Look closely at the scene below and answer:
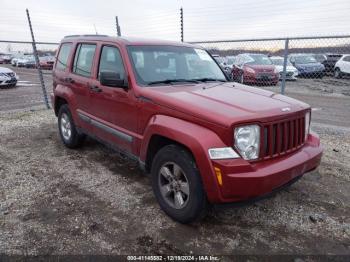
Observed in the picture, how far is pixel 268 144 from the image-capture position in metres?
3.14

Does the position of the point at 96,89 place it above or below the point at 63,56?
below

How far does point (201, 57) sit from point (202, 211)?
95.3 inches

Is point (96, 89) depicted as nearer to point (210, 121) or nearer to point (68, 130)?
point (68, 130)

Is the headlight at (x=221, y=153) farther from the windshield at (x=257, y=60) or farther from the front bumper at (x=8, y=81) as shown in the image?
the front bumper at (x=8, y=81)

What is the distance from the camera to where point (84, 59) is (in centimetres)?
518

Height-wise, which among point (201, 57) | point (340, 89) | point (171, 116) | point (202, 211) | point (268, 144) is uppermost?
point (201, 57)

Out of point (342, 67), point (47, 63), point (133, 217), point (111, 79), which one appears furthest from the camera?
point (47, 63)

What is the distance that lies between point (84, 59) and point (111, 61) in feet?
3.03

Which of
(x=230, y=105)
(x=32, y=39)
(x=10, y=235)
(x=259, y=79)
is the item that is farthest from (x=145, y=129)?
(x=259, y=79)

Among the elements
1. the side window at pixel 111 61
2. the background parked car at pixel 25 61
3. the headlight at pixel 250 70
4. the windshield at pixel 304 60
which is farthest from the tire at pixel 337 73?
the background parked car at pixel 25 61

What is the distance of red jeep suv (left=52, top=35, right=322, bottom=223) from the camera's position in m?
2.97

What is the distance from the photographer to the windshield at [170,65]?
4090mm

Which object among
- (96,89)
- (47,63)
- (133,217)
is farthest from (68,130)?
(47,63)

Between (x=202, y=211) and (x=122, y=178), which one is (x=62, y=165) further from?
(x=202, y=211)
